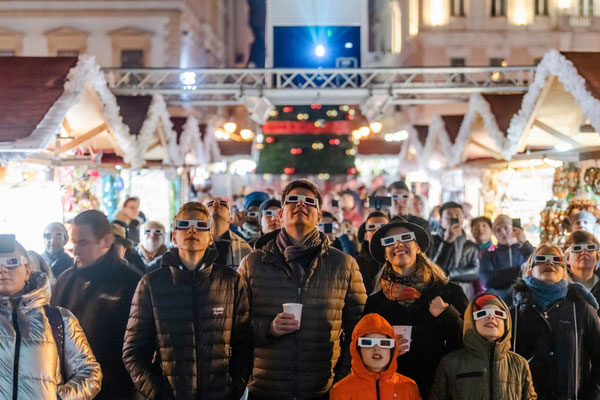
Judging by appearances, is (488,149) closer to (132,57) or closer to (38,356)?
(38,356)

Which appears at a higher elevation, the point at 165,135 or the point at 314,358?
the point at 165,135

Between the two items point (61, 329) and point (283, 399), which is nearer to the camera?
point (61, 329)

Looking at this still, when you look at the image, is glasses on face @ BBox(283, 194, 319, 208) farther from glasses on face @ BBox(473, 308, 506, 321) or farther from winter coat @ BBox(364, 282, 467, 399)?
glasses on face @ BBox(473, 308, 506, 321)

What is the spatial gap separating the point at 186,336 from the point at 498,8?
38085 millimetres

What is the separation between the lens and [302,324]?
4.09m

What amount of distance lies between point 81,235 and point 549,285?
10.1 ft

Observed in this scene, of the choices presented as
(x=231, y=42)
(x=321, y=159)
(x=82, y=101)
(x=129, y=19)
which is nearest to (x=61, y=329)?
(x=82, y=101)

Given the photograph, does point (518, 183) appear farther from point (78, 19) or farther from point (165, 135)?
point (78, 19)

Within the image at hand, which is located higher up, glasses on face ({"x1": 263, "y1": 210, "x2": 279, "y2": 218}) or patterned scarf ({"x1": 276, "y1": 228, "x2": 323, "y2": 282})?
glasses on face ({"x1": 263, "y1": 210, "x2": 279, "y2": 218})

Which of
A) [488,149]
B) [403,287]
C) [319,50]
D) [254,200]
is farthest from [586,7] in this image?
[403,287]

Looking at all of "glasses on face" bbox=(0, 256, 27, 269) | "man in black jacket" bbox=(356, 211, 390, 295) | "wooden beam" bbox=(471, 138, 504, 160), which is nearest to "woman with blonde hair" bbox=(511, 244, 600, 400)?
"man in black jacket" bbox=(356, 211, 390, 295)

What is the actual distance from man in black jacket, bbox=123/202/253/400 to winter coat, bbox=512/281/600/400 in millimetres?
1957

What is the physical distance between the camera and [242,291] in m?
4.00

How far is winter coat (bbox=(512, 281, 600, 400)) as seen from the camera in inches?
183
